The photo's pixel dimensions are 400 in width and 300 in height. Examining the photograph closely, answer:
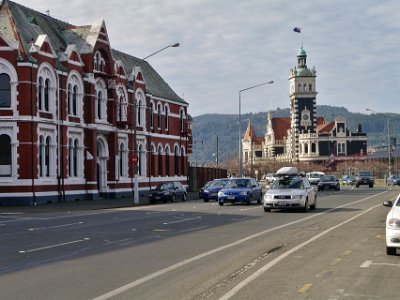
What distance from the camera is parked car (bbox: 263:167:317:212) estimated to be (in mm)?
30828

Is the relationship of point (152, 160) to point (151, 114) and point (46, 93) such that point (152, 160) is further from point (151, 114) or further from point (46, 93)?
point (46, 93)

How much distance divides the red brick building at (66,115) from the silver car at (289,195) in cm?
1553

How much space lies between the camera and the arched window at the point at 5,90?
44.2m

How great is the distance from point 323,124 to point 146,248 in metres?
159

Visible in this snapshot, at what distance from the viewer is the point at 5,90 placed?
44.3 metres

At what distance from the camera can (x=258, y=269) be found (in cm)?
1309

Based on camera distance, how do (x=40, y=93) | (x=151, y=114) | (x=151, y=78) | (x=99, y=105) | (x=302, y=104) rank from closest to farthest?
(x=40, y=93) < (x=99, y=105) < (x=151, y=114) < (x=151, y=78) < (x=302, y=104)

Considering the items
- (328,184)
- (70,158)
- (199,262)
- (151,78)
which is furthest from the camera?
(151,78)

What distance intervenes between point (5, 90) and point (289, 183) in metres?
20.6

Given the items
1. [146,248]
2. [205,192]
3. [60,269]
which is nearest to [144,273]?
[60,269]

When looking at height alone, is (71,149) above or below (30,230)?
above

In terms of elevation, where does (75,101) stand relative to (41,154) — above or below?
above

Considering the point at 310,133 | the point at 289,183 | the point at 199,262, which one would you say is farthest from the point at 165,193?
the point at 310,133

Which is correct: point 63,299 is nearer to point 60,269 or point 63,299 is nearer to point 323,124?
point 60,269
